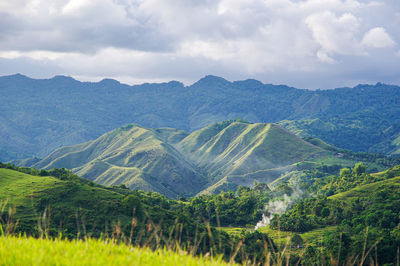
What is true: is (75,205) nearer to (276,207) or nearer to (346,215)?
(346,215)

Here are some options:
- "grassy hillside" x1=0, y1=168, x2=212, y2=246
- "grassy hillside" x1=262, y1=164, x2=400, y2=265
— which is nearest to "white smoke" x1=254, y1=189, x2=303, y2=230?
"grassy hillside" x1=262, y1=164, x2=400, y2=265

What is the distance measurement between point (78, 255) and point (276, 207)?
159724mm

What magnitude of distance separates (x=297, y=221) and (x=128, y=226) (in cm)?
6498

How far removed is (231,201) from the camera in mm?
162750

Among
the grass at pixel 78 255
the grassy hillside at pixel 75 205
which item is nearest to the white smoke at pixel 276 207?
the grassy hillside at pixel 75 205

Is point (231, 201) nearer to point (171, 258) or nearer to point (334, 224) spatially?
point (334, 224)

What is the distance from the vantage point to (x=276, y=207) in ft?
531

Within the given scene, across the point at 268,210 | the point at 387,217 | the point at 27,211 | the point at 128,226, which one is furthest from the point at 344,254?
the point at 268,210

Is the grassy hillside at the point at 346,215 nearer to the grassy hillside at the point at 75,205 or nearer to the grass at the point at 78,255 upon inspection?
the grassy hillside at the point at 75,205

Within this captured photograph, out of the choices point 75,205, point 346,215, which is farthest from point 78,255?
point 346,215

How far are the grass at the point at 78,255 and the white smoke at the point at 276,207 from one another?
5312 inches

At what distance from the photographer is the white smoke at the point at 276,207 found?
148000 mm

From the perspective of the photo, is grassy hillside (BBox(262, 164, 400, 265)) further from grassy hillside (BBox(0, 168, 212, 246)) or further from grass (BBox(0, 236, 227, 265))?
grass (BBox(0, 236, 227, 265))

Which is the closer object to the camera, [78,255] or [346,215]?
[78,255]
